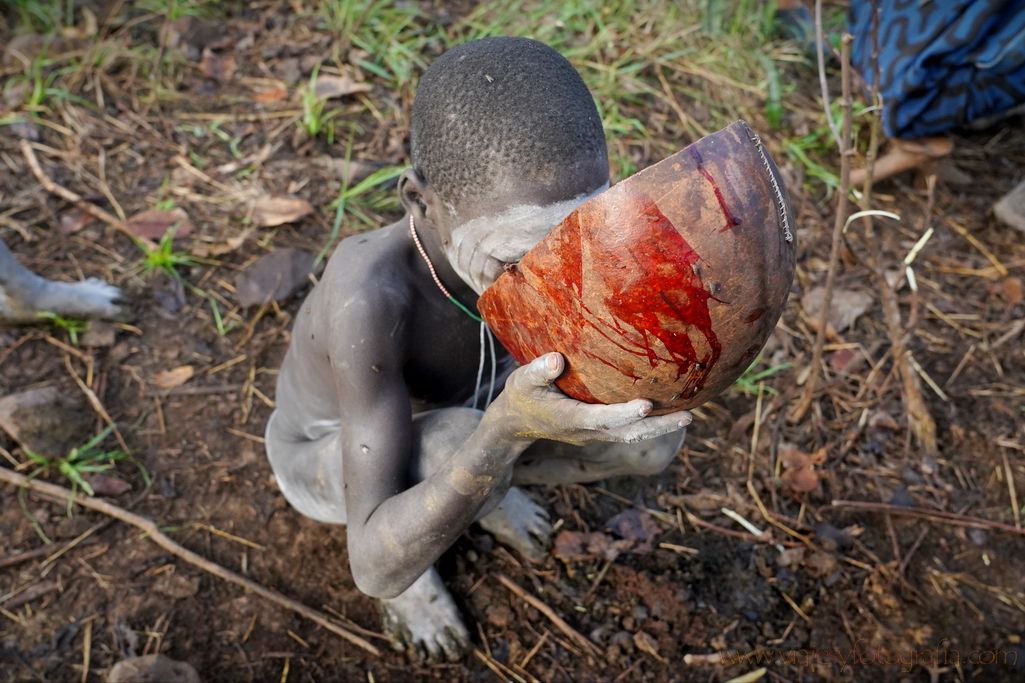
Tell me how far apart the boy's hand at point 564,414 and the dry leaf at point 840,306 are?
2.18m

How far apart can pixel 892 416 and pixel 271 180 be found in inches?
110

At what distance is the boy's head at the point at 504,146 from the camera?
70.4 inches

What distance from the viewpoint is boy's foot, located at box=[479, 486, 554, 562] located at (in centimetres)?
288

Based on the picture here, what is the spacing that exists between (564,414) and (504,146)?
548 mm

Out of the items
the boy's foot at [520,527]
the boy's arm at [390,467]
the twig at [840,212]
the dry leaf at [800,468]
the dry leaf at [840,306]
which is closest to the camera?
the boy's arm at [390,467]

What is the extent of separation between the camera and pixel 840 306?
12.2ft

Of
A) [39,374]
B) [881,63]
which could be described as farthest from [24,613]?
[881,63]

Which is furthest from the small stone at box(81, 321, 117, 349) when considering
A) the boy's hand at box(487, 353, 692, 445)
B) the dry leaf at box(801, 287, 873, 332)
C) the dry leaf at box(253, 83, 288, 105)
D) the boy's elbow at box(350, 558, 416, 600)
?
the dry leaf at box(801, 287, 873, 332)

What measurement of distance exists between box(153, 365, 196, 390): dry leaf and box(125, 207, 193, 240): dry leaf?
70cm

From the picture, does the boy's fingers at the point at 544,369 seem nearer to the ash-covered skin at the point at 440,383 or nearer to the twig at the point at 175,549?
the ash-covered skin at the point at 440,383

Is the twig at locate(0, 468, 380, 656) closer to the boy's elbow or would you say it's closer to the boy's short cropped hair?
the boy's elbow

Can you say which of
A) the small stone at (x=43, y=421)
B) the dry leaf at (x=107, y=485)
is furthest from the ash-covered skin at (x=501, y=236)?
the small stone at (x=43, y=421)

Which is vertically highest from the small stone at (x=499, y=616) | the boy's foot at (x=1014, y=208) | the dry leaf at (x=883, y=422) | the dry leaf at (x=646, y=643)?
the boy's foot at (x=1014, y=208)

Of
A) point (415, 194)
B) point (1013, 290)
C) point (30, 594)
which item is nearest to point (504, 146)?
point (415, 194)
